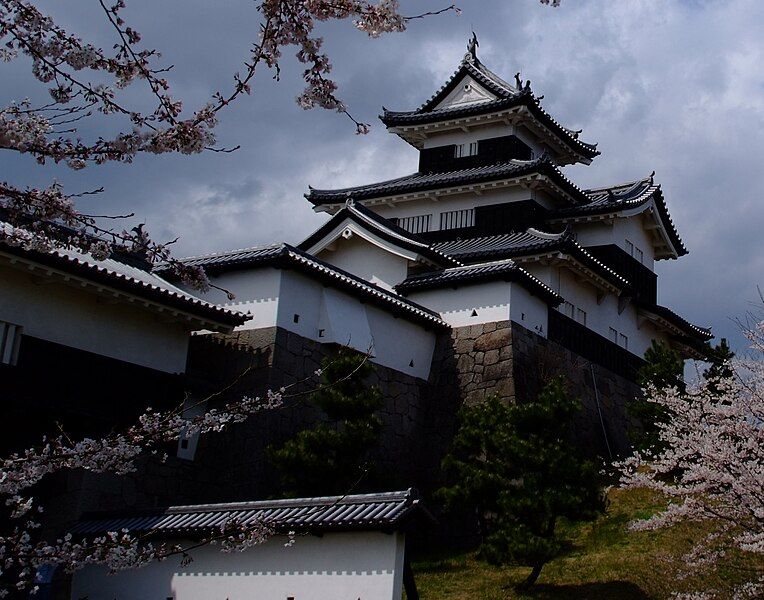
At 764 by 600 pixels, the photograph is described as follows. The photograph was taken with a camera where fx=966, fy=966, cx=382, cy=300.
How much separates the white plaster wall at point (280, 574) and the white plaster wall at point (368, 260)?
36.8 ft

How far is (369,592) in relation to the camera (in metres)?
10.9

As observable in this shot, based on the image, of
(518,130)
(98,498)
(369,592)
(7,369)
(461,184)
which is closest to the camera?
(369,592)

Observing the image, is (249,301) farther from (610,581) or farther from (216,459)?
(610,581)

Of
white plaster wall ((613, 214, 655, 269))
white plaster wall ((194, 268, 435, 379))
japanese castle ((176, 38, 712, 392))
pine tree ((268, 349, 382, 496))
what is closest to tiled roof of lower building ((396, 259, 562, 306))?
japanese castle ((176, 38, 712, 392))

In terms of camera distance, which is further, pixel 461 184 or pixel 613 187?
pixel 613 187

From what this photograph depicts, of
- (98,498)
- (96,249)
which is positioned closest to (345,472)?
(98,498)

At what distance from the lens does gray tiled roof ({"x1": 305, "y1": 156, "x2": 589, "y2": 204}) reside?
24.8 metres

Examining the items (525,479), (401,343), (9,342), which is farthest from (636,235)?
(9,342)

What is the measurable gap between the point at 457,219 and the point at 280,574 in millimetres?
15755

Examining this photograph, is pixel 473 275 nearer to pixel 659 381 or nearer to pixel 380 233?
pixel 380 233

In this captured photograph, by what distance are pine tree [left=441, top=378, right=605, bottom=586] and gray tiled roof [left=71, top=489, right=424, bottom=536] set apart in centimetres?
325

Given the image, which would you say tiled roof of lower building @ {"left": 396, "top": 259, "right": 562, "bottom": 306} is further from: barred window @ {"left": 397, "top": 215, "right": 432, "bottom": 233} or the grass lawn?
the grass lawn

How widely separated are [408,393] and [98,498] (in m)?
7.47

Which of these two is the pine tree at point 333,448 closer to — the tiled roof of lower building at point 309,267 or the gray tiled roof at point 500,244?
the tiled roof of lower building at point 309,267
